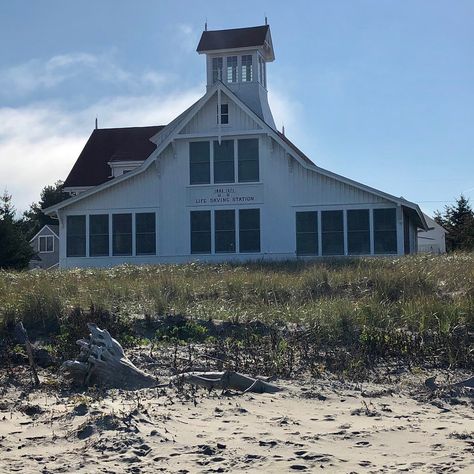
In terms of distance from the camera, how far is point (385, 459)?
20.9ft

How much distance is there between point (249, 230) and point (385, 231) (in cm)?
571

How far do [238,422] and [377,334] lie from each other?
4.94 m

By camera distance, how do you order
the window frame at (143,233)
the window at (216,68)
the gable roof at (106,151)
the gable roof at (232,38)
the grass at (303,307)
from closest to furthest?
the grass at (303,307)
the window frame at (143,233)
the gable roof at (232,38)
the window at (216,68)
the gable roof at (106,151)

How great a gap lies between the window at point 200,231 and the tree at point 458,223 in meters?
20.5

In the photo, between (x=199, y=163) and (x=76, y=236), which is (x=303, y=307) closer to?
(x=199, y=163)

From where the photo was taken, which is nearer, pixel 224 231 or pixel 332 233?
pixel 332 233

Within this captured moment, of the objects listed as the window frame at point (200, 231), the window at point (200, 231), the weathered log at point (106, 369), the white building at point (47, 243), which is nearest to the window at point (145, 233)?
the window frame at point (200, 231)

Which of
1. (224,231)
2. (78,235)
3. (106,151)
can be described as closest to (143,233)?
(78,235)

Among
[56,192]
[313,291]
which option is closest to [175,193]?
[313,291]

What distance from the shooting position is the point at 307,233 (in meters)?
31.8

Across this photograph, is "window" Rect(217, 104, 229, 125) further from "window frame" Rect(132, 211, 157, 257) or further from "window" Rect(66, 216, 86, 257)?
"window" Rect(66, 216, 86, 257)

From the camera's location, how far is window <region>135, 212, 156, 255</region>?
33.1 meters

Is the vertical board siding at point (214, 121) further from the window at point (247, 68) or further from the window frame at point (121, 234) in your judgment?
the window at point (247, 68)

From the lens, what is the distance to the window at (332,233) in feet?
103
